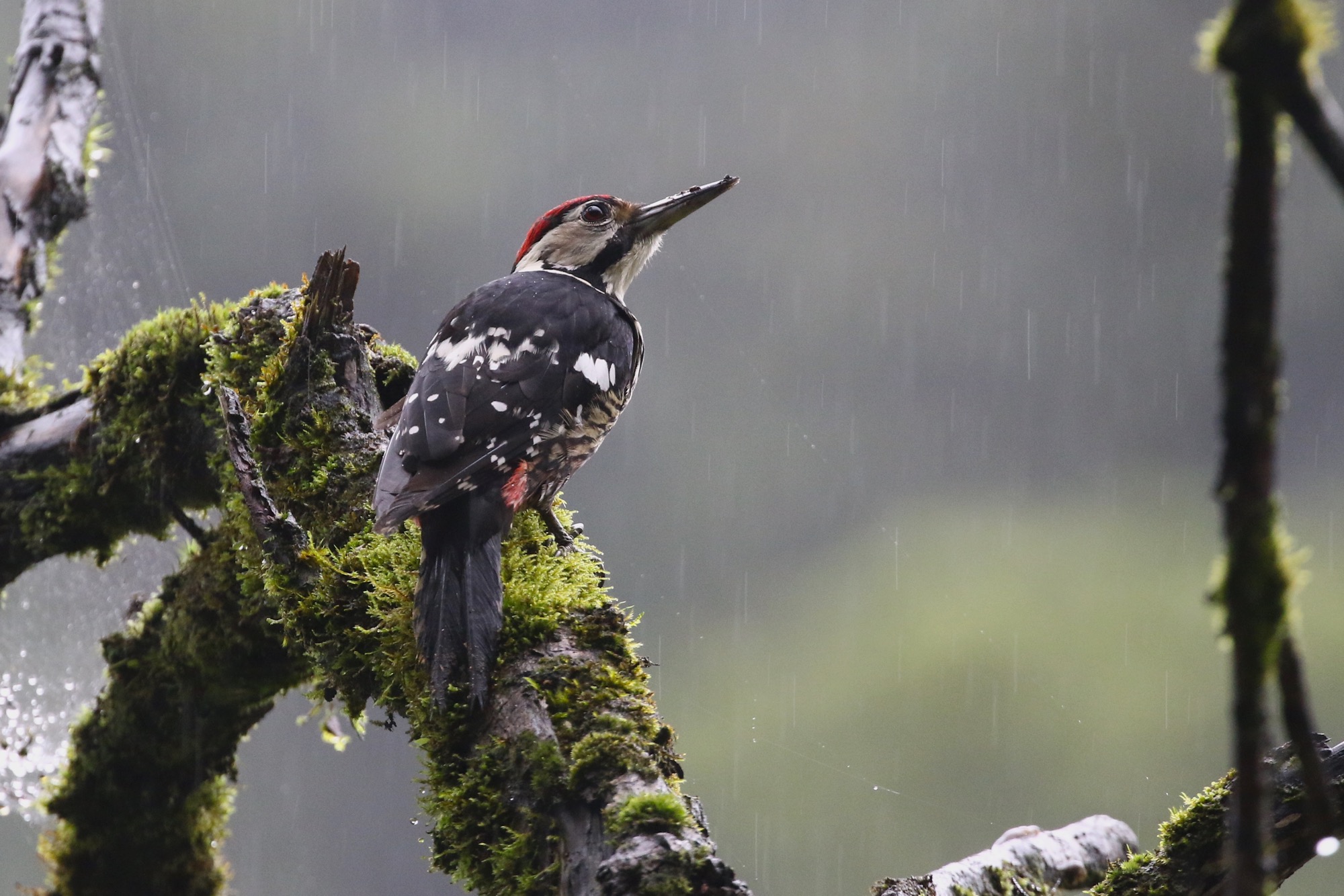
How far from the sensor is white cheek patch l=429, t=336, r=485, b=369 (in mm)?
2590

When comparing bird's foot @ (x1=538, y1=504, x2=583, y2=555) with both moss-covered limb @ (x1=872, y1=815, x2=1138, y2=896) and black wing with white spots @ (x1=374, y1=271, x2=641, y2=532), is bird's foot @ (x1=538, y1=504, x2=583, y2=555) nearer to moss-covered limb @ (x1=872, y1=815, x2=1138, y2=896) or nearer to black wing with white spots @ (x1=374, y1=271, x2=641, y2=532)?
black wing with white spots @ (x1=374, y1=271, x2=641, y2=532)

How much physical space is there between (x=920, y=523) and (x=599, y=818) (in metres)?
20.1

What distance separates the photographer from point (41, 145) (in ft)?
11.7

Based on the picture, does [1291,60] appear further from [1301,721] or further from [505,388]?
[505,388]

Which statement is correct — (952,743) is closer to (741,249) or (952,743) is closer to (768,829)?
(768,829)

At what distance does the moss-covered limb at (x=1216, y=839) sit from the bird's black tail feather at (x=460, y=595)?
3.30 ft

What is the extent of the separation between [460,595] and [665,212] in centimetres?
205

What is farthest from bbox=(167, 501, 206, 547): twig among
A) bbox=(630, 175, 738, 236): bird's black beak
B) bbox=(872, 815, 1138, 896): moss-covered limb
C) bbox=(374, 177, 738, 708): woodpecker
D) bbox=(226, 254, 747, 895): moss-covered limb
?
bbox=(872, 815, 1138, 896): moss-covered limb

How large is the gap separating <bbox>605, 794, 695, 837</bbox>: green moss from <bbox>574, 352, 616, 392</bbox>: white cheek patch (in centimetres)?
157

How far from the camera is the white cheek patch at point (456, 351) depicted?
2590 mm

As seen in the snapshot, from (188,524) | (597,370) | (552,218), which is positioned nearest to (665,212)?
(552,218)

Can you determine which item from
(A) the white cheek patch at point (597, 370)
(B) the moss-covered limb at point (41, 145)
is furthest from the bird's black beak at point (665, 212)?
(B) the moss-covered limb at point (41, 145)

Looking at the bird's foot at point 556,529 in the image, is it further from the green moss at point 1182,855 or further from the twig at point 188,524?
the green moss at point 1182,855

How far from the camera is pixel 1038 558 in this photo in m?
21.0
